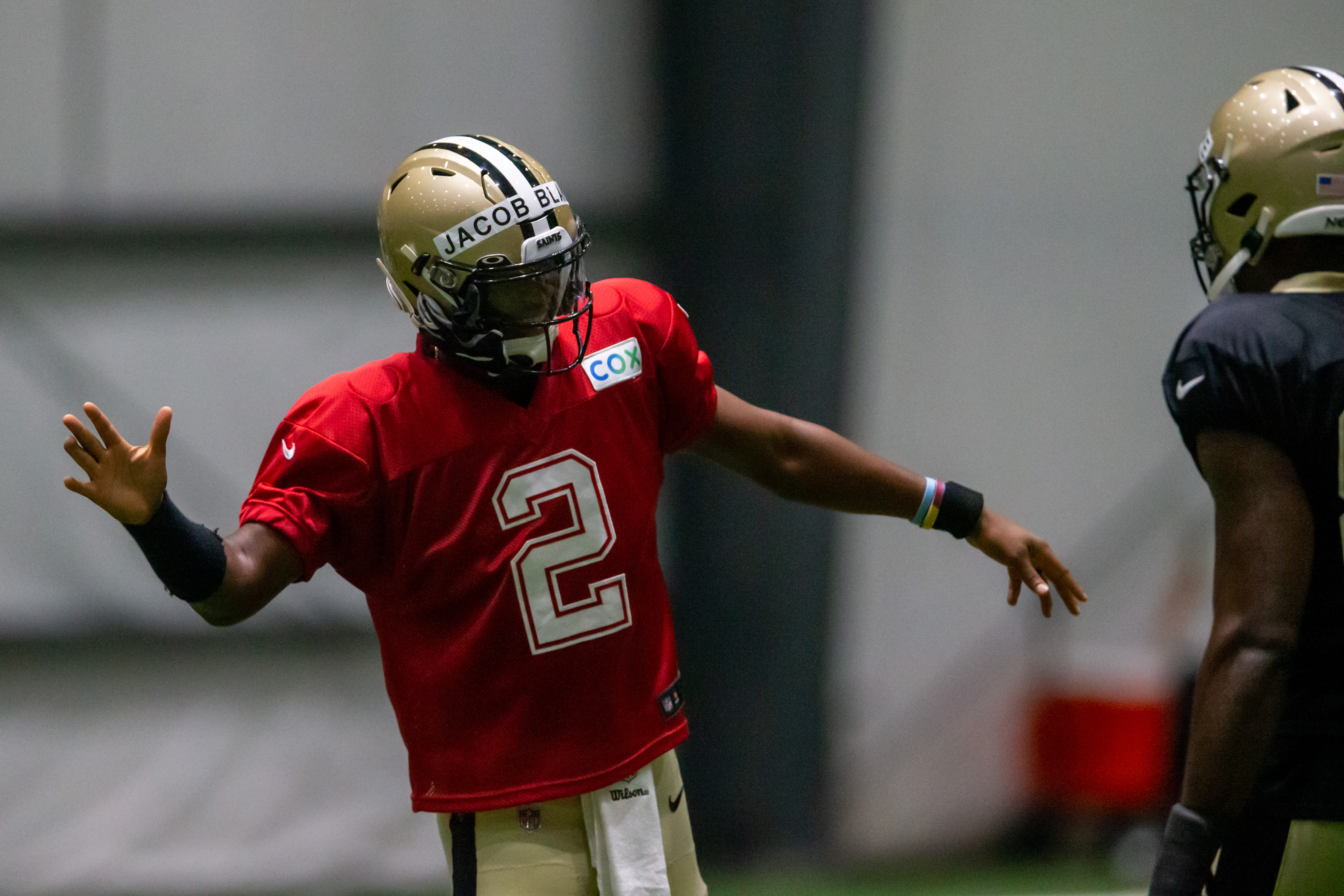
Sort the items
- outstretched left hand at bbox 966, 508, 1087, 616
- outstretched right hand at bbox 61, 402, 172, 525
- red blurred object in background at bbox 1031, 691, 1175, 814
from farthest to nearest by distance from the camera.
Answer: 1. red blurred object in background at bbox 1031, 691, 1175, 814
2. outstretched left hand at bbox 966, 508, 1087, 616
3. outstretched right hand at bbox 61, 402, 172, 525

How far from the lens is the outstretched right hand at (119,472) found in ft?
5.80

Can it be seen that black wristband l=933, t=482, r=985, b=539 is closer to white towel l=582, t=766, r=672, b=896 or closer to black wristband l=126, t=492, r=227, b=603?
white towel l=582, t=766, r=672, b=896

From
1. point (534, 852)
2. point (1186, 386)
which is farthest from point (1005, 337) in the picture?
point (534, 852)

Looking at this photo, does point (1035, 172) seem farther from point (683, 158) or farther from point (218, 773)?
point (218, 773)

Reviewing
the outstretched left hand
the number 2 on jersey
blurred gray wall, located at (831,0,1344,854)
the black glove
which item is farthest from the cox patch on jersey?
blurred gray wall, located at (831,0,1344,854)

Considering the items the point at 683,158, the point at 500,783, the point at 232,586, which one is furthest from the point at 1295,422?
the point at 683,158

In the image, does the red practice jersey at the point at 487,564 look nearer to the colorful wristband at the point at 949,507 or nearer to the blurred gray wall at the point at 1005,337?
the colorful wristband at the point at 949,507

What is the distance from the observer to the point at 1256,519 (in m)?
1.91

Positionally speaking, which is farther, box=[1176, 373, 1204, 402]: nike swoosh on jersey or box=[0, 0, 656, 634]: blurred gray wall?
box=[0, 0, 656, 634]: blurred gray wall

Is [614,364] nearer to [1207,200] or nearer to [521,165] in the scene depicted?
[521,165]

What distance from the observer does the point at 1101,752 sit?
4949 mm

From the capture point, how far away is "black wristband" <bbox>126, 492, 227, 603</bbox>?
1.78 meters

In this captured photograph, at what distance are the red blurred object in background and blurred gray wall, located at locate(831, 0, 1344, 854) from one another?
0.40 feet

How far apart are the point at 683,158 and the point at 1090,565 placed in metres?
2.34
